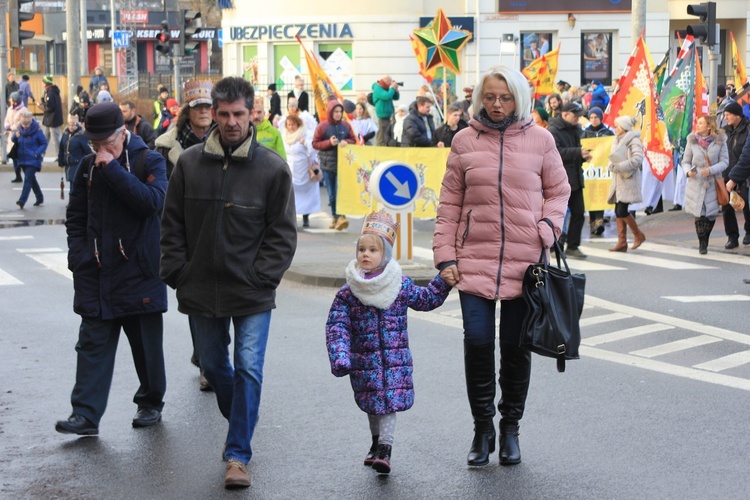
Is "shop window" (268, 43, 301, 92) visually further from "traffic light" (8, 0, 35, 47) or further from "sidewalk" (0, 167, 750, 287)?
"sidewalk" (0, 167, 750, 287)

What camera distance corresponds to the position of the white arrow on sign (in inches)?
516

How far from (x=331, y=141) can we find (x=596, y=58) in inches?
966

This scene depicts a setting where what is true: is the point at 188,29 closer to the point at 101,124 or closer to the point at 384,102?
the point at 384,102

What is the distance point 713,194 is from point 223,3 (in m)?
29.9

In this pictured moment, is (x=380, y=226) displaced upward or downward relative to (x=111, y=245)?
upward

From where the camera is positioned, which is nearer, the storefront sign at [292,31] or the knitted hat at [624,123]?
the knitted hat at [624,123]

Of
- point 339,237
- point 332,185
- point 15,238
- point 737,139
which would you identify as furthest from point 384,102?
point 737,139

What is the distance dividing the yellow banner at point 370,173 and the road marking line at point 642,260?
8.71ft

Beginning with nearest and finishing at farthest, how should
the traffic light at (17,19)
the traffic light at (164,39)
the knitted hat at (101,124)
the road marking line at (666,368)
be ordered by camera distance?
the knitted hat at (101,124), the road marking line at (666,368), the traffic light at (17,19), the traffic light at (164,39)

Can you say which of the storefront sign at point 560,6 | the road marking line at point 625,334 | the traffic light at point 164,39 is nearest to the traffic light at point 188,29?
the traffic light at point 164,39

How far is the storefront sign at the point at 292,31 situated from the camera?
133 feet

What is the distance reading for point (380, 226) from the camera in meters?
6.19

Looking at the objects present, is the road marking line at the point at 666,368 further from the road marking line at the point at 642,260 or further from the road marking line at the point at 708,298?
the road marking line at the point at 642,260

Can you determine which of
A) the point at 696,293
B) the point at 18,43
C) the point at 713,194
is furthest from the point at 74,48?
the point at 696,293
